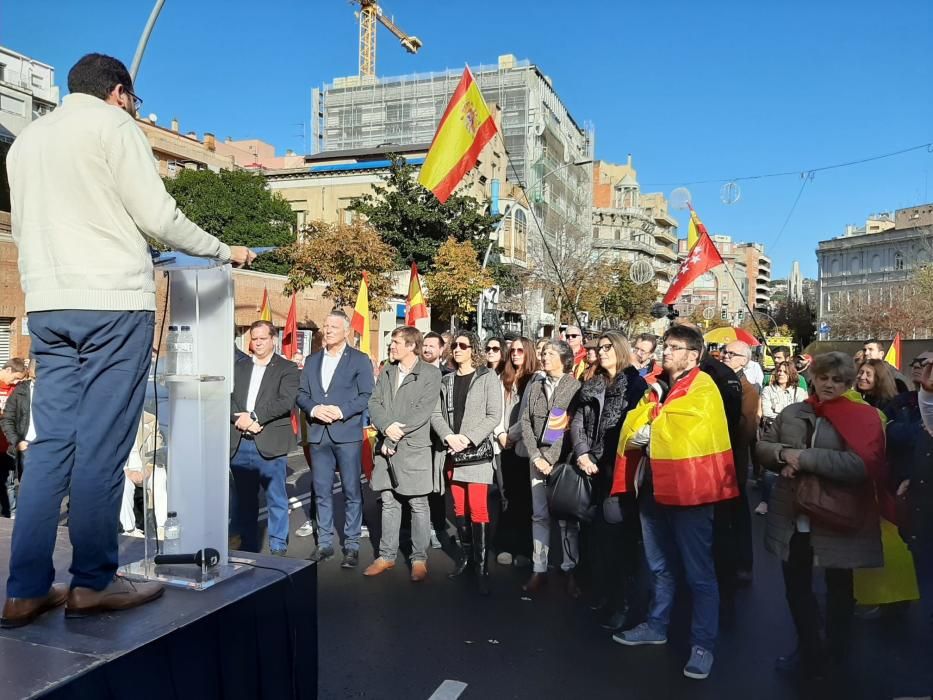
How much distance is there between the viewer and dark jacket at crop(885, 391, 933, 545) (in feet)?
15.4

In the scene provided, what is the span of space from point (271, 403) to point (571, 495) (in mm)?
2534

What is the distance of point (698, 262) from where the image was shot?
45.5 ft

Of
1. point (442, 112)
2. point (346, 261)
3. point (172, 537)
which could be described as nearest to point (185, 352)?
point (172, 537)

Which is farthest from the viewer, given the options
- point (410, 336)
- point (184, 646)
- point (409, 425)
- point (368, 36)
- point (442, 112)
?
point (368, 36)

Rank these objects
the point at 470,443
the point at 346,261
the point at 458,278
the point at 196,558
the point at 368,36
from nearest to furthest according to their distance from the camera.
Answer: the point at 196,558, the point at 470,443, the point at 346,261, the point at 458,278, the point at 368,36

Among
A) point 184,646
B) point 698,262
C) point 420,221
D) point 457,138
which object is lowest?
point 184,646

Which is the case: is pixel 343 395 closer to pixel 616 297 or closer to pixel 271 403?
pixel 271 403

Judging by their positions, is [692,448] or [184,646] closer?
[184,646]

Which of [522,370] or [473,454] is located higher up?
[522,370]

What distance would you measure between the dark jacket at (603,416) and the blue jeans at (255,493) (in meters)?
2.51

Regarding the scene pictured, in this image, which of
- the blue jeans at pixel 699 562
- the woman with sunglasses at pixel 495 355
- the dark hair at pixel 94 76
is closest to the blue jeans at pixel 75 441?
the dark hair at pixel 94 76

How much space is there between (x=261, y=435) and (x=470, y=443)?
67.2 inches

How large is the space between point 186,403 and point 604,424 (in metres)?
3.26

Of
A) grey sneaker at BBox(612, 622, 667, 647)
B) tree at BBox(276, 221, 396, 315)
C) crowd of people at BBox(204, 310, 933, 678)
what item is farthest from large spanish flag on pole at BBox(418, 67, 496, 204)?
tree at BBox(276, 221, 396, 315)
